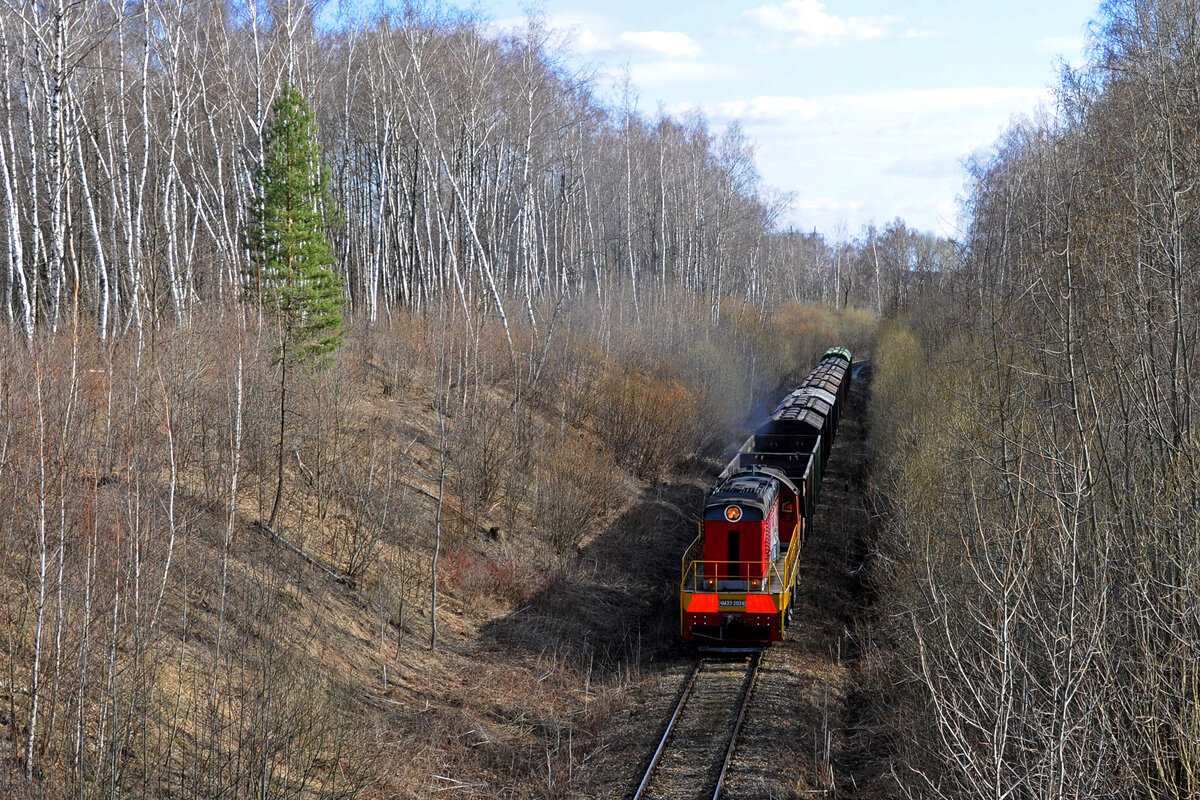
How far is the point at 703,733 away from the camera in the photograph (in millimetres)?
12023

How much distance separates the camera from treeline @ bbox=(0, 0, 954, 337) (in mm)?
18797

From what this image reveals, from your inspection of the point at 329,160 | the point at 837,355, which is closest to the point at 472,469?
the point at 329,160

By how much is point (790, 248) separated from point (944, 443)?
2820 inches

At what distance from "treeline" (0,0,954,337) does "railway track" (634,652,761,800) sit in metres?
8.97

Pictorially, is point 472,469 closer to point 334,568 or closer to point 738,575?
point 334,568

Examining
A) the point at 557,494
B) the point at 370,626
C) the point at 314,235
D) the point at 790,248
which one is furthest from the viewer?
the point at 790,248

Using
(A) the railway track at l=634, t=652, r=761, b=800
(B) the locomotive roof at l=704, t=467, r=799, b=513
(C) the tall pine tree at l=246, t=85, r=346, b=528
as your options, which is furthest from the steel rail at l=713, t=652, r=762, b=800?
(C) the tall pine tree at l=246, t=85, r=346, b=528

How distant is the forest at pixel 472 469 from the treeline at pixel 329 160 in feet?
1.02

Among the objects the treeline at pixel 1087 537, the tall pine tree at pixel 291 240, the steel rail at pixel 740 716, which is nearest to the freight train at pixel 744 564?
the steel rail at pixel 740 716

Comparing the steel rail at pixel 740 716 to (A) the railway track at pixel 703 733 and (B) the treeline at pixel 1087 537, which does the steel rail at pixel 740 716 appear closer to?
(A) the railway track at pixel 703 733

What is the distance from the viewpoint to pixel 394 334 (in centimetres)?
2489

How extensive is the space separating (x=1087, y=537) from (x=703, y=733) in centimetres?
545

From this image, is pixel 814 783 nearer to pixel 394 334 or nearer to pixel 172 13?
pixel 394 334

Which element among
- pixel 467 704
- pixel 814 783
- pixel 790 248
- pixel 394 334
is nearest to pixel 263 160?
pixel 394 334
